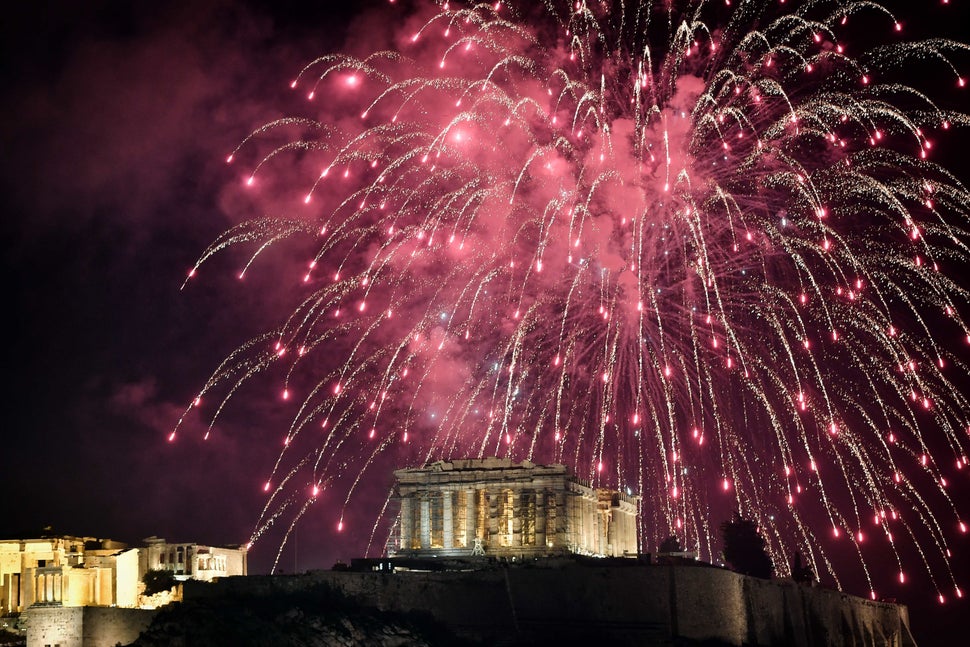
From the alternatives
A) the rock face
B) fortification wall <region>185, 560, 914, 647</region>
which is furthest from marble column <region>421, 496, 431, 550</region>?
the rock face

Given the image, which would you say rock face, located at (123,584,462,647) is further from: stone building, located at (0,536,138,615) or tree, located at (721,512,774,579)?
tree, located at (721,512,774,579)

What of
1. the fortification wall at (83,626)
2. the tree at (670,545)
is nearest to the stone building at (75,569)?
the fortification wall at (83,626)

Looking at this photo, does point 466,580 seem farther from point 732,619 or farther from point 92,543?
point 92,543

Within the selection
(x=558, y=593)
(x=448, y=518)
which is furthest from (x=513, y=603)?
(x=448, y=518)

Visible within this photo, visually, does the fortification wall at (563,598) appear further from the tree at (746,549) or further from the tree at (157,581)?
the tree at (746,549)

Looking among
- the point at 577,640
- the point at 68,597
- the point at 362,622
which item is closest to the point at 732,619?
the point at 577,640

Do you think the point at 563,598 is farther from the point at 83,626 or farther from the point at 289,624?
the point at 83,626

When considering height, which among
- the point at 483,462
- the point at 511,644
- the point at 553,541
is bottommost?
the point at 511,644
